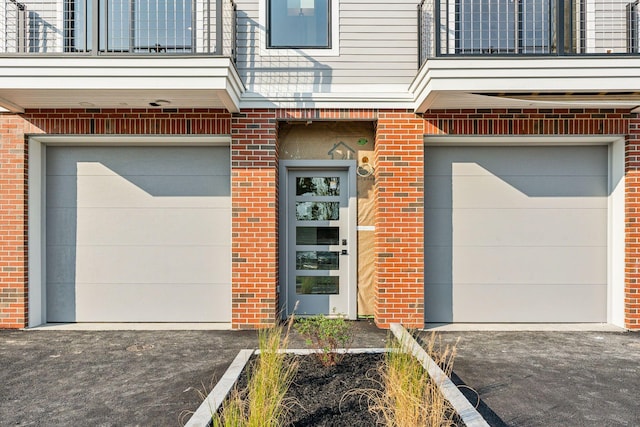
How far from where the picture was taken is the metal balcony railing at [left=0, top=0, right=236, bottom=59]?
5.95 metres

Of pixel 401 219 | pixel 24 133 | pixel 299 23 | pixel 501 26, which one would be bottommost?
pixel 401 219

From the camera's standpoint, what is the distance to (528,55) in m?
5.19

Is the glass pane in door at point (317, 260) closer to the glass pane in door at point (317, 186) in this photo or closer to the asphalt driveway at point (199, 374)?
the glass pane in door at point (317, 186)

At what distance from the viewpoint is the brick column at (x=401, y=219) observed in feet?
19.8

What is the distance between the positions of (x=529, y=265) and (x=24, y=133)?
7.63 m

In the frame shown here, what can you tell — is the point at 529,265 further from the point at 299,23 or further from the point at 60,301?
the point at 60,301

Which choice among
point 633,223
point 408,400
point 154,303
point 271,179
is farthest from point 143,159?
point 633,223

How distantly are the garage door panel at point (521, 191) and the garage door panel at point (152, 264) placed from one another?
3.75 metres

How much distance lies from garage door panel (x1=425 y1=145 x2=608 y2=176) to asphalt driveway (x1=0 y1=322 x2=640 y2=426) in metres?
2.37

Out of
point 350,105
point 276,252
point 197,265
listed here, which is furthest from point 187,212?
point 350,105

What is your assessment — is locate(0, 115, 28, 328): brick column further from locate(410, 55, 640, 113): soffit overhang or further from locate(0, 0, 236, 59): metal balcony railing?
locate(410, 55, 640, 113): soffit overhang

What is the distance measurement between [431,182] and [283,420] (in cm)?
439

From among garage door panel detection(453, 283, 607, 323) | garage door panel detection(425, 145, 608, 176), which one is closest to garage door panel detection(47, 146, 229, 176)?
garage door panel detection(425, 145, 608, 176)

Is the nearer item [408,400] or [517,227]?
[408,400]
